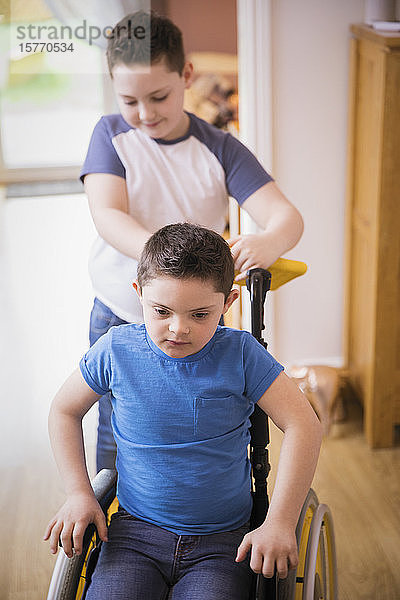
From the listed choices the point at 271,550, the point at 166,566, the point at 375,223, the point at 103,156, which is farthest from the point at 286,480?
the point at 375,223

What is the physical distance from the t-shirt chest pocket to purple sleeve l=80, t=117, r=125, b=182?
47 cm

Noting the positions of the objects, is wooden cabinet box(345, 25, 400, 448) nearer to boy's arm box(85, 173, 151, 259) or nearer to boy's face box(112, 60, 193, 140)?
boy's face box(112, 60, 193, 140)

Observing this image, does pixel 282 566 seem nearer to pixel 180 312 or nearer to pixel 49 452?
pixel 180 312

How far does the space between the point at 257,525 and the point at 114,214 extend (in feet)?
1.84

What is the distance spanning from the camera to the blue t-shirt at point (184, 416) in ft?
3.36

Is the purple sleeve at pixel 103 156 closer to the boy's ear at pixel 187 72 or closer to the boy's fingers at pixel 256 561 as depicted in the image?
the boy's ear at pixel 187 72

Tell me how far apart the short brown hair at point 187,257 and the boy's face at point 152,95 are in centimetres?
29

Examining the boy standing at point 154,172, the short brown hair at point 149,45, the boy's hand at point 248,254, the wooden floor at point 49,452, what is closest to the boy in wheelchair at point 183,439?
the boy's hand at point 248,254

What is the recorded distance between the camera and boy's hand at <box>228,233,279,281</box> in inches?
44.4

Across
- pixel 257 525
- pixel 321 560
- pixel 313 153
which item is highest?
pixel 313 153

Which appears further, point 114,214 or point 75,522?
point 114,214

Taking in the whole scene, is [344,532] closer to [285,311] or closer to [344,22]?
[285,311]

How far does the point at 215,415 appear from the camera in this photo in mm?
1026

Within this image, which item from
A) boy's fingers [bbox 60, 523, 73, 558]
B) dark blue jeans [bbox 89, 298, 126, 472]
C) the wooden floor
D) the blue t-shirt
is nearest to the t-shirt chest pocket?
the blue t-shirt
